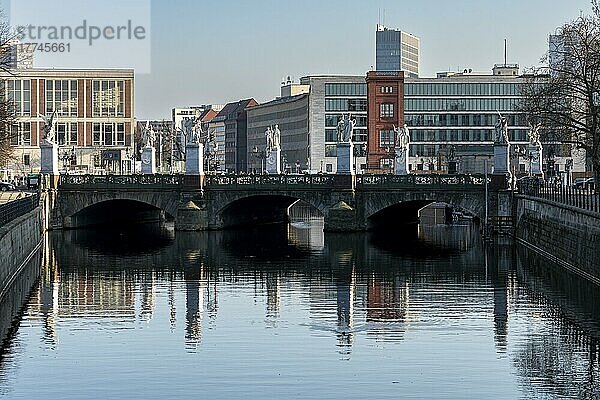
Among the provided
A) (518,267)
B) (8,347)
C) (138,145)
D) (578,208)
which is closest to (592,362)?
(8,347)

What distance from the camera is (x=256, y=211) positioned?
330 ft

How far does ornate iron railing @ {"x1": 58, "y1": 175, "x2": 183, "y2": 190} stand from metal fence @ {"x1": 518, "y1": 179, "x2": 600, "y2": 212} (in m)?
23.7

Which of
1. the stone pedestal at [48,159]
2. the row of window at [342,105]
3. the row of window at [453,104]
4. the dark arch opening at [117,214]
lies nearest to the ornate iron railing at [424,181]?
the dark arch opening at [117,214]

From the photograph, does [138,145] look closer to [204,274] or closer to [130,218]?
[130,218]

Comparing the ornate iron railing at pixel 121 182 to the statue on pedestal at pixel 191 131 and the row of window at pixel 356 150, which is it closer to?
the statue on pedestal at pixel 191 131

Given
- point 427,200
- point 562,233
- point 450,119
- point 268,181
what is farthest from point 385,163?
point 562,233

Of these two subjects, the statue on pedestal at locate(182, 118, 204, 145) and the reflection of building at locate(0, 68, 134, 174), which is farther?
the reflection of building at locate(0, 68, 134, 174)

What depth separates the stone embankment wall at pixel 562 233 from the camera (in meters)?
52.9

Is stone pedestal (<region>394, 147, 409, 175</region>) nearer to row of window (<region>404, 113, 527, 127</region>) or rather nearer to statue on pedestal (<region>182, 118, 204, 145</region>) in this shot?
statue on pedestal (<region>182, 118, 204, 145</region>)

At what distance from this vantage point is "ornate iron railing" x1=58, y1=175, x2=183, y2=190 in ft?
293

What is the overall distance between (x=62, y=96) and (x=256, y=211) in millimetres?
55330

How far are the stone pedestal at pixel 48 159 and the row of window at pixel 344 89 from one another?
269 feet

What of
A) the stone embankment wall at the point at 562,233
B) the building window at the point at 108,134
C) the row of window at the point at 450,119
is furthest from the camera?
the row of window at the point at 450,119

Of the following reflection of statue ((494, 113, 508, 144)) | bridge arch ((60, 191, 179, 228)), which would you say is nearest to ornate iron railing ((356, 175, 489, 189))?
reflection of statue ((494, 113, 508, 144))
